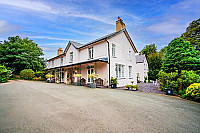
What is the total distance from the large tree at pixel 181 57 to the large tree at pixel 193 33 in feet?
68.1

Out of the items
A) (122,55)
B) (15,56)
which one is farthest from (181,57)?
(15,56)

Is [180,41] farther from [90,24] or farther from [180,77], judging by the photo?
[90,24]

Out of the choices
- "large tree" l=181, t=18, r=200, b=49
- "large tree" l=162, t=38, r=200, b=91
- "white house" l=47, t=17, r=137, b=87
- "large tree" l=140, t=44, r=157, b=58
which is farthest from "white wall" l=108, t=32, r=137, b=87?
"large tree" l=140, t=44, r=157, b=58

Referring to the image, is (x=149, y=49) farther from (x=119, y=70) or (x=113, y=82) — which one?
(x=113, y=82)

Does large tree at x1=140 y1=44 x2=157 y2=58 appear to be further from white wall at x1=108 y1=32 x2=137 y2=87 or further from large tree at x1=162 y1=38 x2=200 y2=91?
large tree at x1=162 y1=38 x2=200 y2=91

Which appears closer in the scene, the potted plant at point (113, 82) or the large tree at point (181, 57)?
the large tree at point (181, 57)

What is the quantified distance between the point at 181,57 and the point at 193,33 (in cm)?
2459

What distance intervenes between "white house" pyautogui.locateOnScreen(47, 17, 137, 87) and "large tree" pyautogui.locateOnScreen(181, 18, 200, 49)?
16346 millimetres

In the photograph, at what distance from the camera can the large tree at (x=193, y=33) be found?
23312 millimetres

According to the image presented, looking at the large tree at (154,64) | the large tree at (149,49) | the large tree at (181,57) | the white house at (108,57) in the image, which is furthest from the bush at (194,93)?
the large tree at (149,49)

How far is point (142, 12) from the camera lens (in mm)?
10336

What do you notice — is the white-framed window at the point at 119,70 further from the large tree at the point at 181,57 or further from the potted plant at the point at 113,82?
the large tree at the point at 181,57

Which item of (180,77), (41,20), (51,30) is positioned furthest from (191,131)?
(51,30)

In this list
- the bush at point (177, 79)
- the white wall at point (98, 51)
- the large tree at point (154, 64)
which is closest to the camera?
the bush at point (177, 79)
